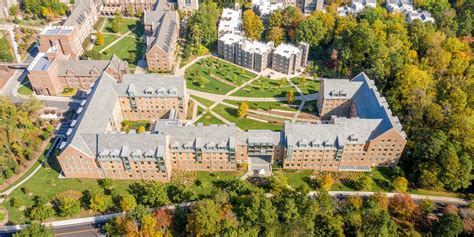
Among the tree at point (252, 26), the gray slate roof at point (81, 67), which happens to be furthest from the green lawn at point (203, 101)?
the tree at point (252, 26)

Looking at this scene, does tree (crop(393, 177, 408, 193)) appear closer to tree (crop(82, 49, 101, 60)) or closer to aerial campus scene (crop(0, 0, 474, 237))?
aerial campus scene (crop(0, 0, 474, 237))

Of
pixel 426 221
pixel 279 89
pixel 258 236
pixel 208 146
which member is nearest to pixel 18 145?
pixel 208 146

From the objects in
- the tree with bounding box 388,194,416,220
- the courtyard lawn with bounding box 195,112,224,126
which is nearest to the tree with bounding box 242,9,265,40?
the courtyard lawn with bounding box 195,112,224,126

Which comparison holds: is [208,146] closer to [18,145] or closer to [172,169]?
[172,169]

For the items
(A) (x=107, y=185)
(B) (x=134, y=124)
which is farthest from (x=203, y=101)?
(A) (x=107, y=185)

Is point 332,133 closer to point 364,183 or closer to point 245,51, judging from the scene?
point 364,183

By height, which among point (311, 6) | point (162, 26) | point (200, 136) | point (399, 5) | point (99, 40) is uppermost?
point (399, 5)
